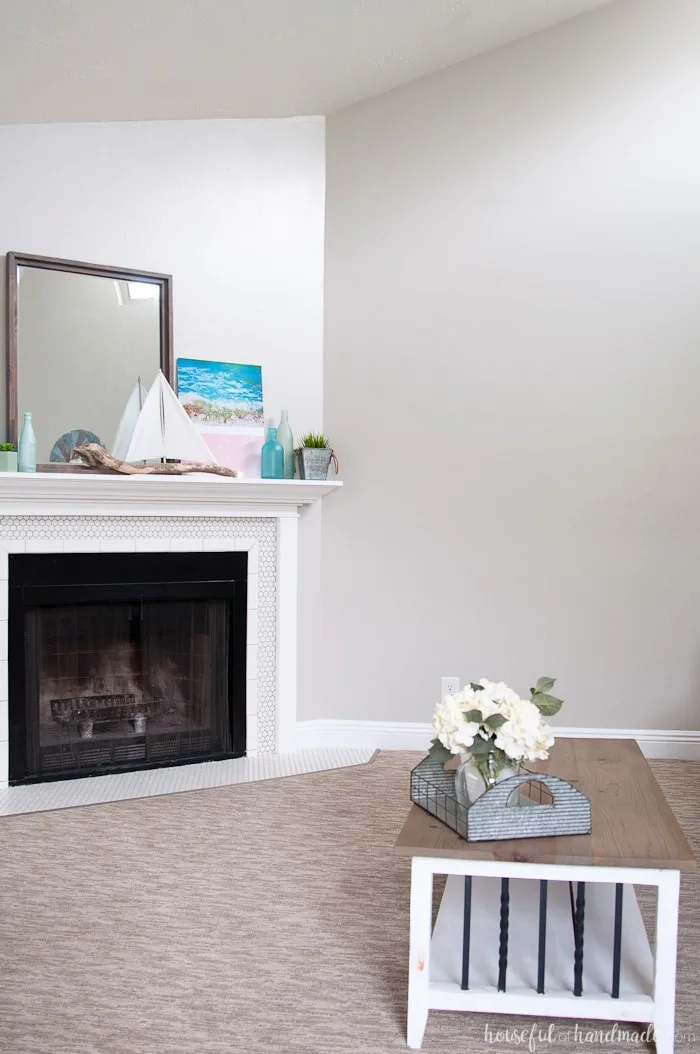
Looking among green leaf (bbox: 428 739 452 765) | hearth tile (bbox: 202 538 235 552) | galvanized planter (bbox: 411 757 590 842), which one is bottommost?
galvanized planter (bbox: 411 757 590 842)

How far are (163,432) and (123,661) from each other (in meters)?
0.91

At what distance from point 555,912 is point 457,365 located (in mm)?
2375

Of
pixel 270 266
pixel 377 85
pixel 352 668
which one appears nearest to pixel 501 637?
pixel 352 668

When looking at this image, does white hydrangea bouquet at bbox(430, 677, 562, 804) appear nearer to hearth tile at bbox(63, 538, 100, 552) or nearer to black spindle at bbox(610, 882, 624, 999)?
black spindle at bbox(610, 882, 624, 999)

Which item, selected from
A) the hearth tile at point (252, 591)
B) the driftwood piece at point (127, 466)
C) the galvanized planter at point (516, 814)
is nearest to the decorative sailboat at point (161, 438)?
the driftwood piece at point (127, 466)

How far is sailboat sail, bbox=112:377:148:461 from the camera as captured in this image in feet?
11.8

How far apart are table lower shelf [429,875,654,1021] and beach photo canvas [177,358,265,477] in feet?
6.82

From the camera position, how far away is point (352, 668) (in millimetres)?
4043

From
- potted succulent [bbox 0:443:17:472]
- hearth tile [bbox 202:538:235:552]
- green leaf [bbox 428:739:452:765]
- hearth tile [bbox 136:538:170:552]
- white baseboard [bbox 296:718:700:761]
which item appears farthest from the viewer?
white baseboard [bbox 296:718:700:761]

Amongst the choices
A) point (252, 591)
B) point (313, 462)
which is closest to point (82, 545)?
→ point (252, 591)

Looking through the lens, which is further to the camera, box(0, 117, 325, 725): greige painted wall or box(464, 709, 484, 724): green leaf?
box(0, 117, 325, 725): greige painted wall

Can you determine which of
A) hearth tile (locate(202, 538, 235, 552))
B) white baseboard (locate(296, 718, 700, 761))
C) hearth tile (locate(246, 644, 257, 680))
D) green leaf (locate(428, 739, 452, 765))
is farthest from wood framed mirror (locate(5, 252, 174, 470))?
Answer: green leaf (locate(428, 739, 452, 765))

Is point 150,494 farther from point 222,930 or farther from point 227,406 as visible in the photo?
point 222,930

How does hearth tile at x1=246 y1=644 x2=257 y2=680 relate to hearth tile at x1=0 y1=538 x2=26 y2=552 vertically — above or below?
below
